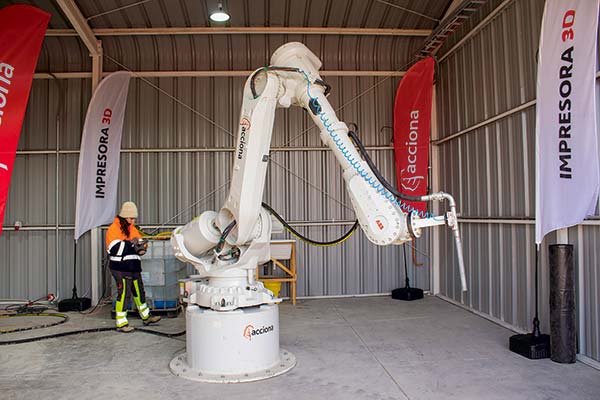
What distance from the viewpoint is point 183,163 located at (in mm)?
10344

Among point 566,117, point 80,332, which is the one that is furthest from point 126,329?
point 566,117

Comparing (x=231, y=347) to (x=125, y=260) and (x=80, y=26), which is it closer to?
(x=125, y=260)

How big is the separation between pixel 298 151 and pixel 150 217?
139 inches

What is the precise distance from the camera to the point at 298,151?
10469 millimetres

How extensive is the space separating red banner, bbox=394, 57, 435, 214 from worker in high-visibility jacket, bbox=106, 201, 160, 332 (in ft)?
16.1

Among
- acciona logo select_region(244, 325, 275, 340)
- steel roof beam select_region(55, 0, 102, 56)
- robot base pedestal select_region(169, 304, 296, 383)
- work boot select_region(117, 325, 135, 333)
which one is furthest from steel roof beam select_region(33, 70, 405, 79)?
acciona logo select_region(244, 325, 275, 340)

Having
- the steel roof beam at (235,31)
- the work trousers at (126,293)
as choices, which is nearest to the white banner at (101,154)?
the steel roof beam at (235,31)

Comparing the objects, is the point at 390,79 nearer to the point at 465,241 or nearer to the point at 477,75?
the point at 477,75

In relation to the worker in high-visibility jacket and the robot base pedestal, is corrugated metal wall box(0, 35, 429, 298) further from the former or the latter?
the robot base pedestal

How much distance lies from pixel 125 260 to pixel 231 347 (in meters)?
3.24

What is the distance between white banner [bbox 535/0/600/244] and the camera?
16.4ft

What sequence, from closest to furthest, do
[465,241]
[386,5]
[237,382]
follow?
[237,382] → [465,241] → [386,5]

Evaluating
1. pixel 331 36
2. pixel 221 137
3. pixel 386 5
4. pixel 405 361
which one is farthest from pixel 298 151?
pixel 405 361

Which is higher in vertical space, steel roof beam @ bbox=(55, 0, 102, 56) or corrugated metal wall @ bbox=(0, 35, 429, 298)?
steel roof beam @ bbox=(55, 0, 102, 56)
